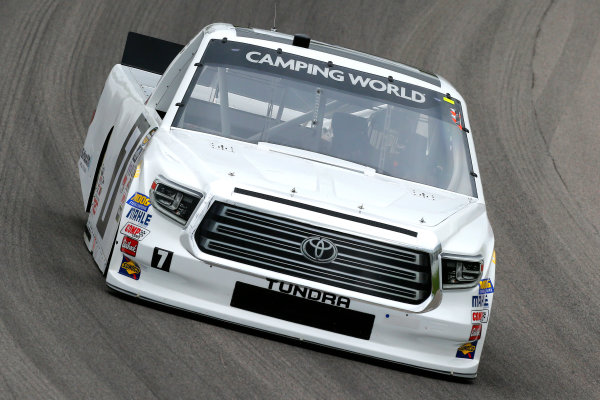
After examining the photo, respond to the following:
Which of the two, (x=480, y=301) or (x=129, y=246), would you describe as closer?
(x=129, y=246)

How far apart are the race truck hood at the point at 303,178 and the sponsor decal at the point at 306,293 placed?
0.44 metres

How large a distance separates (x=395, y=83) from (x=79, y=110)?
5.37 metres

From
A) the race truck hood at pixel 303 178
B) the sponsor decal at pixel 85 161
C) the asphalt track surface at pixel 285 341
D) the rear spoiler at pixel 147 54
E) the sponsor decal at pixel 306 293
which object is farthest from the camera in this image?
the rear spoiler at pixel 147 54

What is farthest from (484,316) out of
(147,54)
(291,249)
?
(147,54)

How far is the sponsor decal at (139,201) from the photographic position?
5.81 m

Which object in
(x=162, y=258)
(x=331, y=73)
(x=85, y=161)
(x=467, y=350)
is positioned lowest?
(x=85, y=161)

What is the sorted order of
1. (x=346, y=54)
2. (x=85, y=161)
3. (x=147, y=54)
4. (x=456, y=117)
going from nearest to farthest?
(x=456, y=117) < (x=346, y=54) < (x=85, y=161) < (x=147, y=54)

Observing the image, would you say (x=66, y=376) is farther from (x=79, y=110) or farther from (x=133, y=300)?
(x=79, y=110)

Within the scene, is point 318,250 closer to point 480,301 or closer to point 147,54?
point 480,301

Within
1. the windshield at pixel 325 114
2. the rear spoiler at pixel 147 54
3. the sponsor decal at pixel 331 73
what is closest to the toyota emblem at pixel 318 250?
the windshield at pixel 325 114

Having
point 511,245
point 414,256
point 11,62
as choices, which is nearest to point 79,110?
point 11,62

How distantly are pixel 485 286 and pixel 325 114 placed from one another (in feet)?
5.01

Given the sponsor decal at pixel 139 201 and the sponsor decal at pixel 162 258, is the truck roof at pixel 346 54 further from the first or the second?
the sponsor decal at pixel 162 258

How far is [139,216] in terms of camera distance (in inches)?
229
